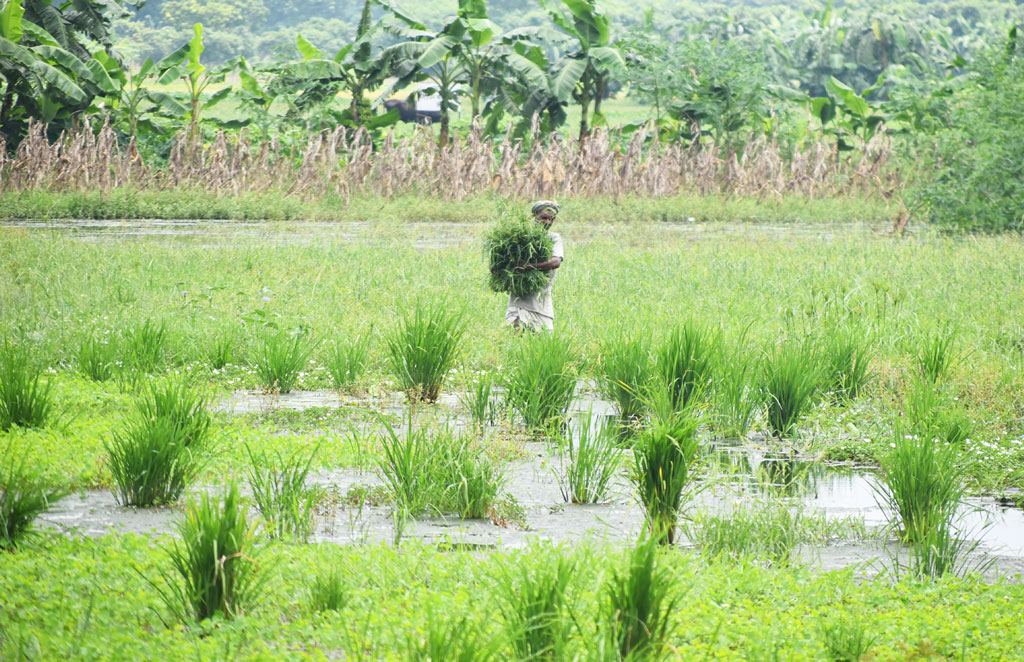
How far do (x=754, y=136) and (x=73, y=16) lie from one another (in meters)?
17.7

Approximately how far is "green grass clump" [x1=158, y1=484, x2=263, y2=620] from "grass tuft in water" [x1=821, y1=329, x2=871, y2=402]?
17.8ft

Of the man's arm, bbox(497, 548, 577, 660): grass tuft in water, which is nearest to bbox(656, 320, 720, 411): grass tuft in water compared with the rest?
the man's arm

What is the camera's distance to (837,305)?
11.2m

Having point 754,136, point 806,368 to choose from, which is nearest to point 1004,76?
point 754,136

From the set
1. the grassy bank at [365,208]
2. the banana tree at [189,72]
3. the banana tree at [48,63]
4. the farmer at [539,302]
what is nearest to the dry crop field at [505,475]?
the farmer at [539,302]

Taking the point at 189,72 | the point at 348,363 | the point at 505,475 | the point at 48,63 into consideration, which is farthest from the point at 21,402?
the point at 189,72

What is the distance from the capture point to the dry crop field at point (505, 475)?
4.39 meters

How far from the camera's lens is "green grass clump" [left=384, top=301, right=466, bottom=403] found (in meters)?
8.78

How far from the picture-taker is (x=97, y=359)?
925 cm

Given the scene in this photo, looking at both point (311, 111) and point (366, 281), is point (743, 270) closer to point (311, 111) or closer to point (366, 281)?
point (366, 281)

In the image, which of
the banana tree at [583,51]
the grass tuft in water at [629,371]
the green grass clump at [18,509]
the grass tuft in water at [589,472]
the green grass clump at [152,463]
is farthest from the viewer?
the banana tree at [583,51]

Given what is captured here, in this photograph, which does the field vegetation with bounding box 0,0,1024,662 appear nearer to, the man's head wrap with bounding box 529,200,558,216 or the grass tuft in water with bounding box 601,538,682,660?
the grass tuft in water with bounding box 601,538,682,660

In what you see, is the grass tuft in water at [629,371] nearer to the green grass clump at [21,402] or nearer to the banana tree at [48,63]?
the green grass clump at [21,402]

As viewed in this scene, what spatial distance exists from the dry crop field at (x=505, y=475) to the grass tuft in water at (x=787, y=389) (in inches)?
1.0
